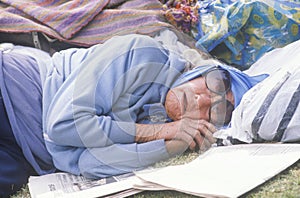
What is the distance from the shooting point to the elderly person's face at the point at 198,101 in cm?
141

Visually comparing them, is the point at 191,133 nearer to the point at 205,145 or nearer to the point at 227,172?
the point at 205,145

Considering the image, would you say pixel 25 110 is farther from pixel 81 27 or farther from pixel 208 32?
pixel 208 32

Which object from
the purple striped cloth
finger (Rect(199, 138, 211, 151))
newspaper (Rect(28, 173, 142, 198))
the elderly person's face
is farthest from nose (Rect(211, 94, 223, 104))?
the purple striped cloth

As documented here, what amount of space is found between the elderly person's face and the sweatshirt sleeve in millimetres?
72

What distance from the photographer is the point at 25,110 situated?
4.78ft

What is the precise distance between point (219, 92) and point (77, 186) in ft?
1.63

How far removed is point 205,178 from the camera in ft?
3.68

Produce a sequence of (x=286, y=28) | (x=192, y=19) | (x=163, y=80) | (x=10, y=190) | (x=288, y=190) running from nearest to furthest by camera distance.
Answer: (x=288, y=190) → (x=10, y=190) → (x=163, y=80) → (x=286, y=28) → (x=192, y=19)

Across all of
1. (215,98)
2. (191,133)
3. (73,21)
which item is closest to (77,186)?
(191,133)

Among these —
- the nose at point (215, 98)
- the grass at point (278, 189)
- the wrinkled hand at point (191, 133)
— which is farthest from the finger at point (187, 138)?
the grass at point (278, 189)

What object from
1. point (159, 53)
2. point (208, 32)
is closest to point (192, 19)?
point (208, 32)

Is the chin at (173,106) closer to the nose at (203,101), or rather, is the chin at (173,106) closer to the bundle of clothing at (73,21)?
the nose at (203,101)

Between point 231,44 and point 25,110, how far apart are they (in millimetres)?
908

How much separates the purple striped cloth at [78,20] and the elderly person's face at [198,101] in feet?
2.12
